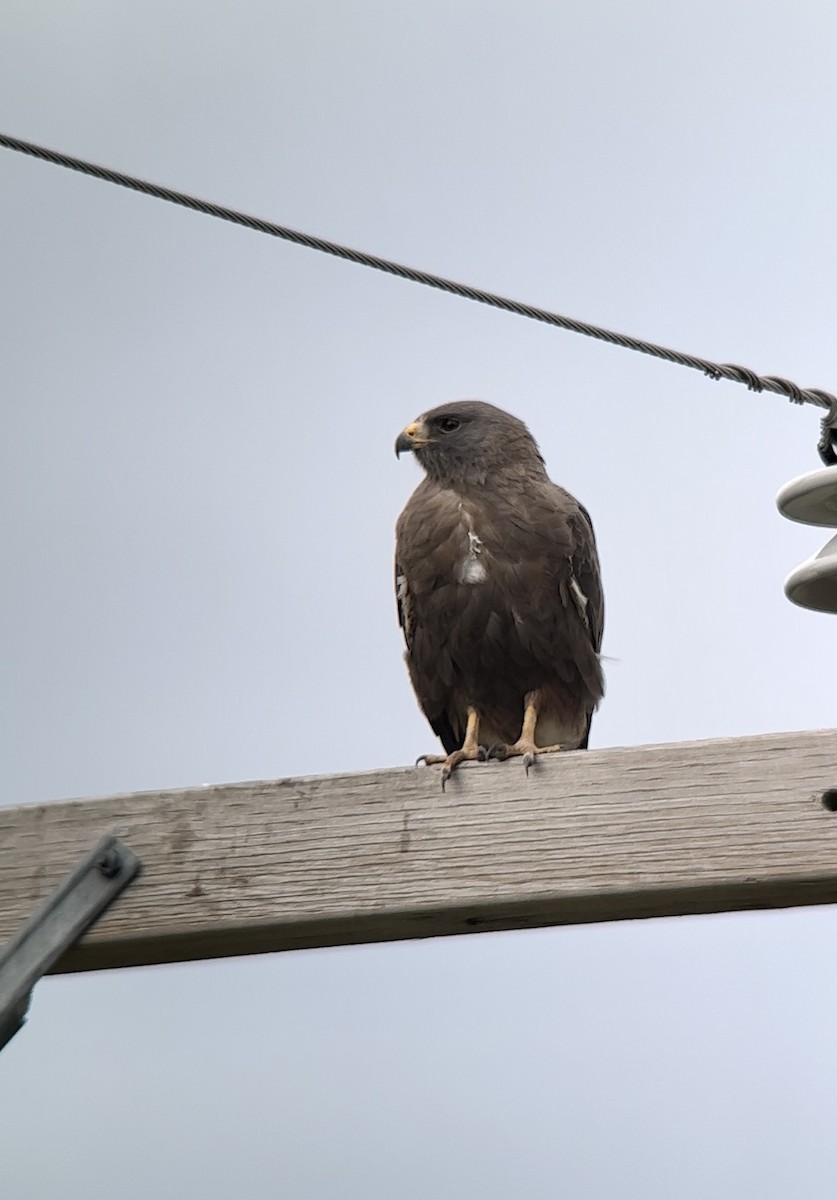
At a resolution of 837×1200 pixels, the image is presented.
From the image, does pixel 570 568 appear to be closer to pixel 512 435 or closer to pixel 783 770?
pixel 512 435

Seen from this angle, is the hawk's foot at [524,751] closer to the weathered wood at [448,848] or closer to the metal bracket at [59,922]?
the weathered wood at [448,848]

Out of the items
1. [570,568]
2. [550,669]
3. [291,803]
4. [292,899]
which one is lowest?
[292,899]

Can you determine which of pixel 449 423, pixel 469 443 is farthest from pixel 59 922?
pixel 449 423

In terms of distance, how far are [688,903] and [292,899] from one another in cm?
53

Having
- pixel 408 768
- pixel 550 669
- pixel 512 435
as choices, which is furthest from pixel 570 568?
pixel 408 768

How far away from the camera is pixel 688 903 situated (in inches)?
74.8

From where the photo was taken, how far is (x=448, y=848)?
1.96m

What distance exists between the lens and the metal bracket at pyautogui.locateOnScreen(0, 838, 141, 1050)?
5.93 ft

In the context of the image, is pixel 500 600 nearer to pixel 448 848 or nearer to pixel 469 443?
pixel 469 443

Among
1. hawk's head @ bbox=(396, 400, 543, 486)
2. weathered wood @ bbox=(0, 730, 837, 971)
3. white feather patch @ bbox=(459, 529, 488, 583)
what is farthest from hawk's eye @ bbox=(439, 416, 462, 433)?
weathered wood @ bbox=(0, 730, 837, 971)

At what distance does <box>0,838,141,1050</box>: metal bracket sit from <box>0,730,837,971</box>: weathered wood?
0.03 meters

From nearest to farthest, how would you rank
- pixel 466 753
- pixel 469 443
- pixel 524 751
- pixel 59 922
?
pixel 59 922 → pixel 466 753 → pixel 524 751 → pixel 469 443

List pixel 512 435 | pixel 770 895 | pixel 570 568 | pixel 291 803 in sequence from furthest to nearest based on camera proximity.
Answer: pixel 512 435 → pixel 570 568 → pixel 291 803 → pixel 770 895

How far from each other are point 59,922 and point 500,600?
191 centimetres
